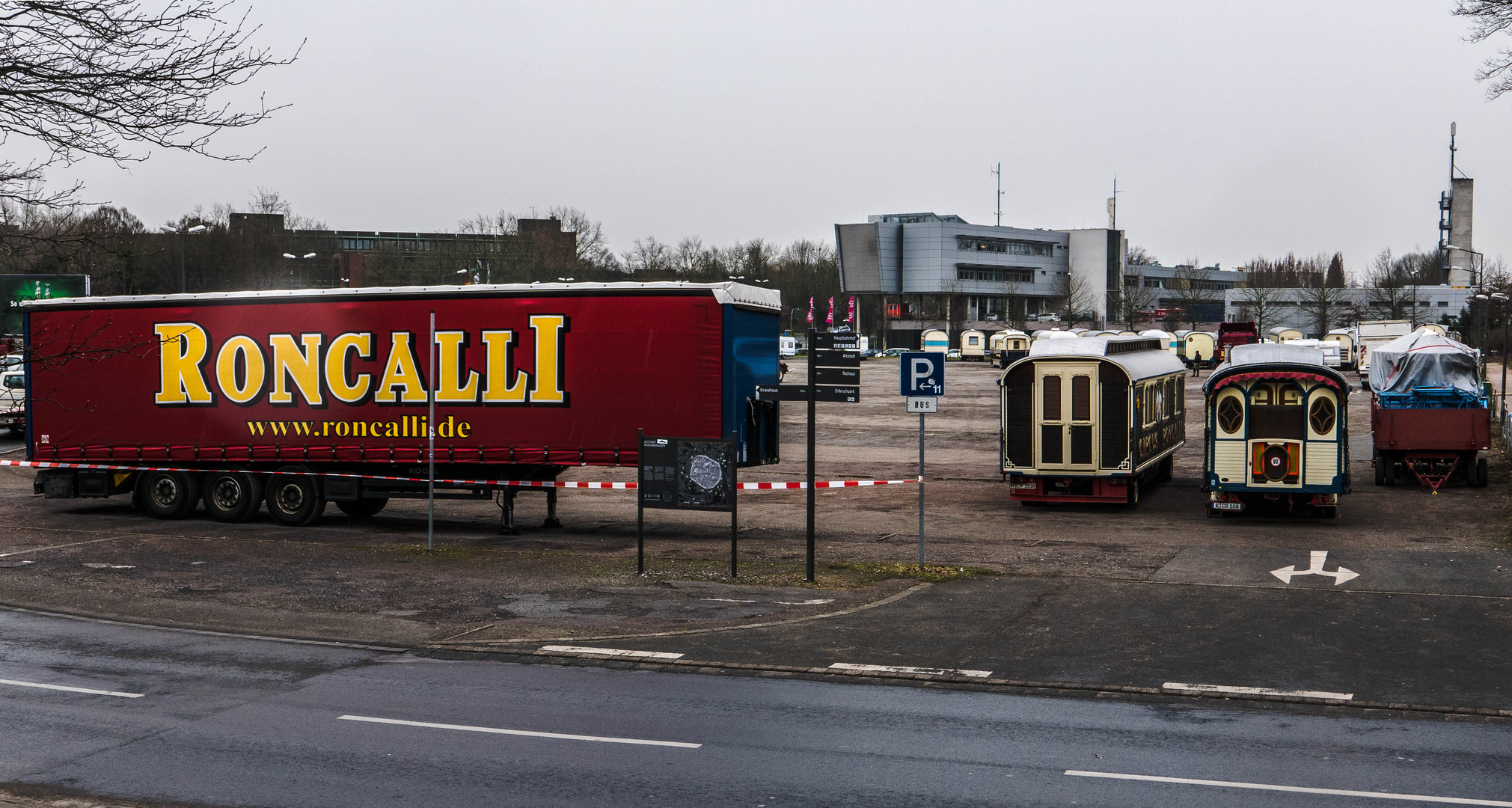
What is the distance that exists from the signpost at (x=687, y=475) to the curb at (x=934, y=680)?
4098mm

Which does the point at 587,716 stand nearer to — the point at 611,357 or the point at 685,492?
the point at 685,492

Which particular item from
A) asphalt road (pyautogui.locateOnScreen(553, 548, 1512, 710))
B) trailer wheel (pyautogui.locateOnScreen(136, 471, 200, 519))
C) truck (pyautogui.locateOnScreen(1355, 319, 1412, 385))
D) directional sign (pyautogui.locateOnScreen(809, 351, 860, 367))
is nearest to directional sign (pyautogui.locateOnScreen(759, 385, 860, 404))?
directional sign (pyautogui.locateOnScreen(809, 351, 860, 367))

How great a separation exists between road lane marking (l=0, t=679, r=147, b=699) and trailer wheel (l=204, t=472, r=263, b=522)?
1143 centimetres

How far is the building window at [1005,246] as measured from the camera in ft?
457

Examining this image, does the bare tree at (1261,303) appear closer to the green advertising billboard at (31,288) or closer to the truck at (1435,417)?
the truck at (1435,417)

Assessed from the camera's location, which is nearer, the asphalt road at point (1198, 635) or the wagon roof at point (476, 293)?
the asphalt road at point (1198, 635)

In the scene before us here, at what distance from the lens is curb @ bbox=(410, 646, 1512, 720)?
1003 centimetres

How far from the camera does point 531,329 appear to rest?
66.5 ft

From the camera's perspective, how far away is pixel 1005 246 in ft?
468

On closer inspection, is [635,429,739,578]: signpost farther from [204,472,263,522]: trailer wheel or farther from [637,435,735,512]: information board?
[204,472,263,522]: trailer wheel

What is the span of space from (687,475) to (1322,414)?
38.4 feet

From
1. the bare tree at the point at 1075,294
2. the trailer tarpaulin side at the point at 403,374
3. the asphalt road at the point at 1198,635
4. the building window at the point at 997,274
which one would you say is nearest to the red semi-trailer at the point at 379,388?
the trailer tarpaulin side at the point at 403,374

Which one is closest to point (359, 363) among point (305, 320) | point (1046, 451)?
point (305, 320)

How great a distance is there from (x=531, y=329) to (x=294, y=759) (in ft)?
40.1
